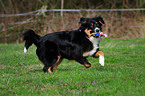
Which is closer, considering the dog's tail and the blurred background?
the dog's tail

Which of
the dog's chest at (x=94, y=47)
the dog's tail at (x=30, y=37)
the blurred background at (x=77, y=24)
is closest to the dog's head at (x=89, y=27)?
the dog's chest at (x=94, y=47)

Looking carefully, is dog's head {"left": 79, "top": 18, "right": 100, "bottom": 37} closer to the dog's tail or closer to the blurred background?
the dog's tail

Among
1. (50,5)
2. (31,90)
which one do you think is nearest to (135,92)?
(31,90)

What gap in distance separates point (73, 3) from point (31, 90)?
14.9m

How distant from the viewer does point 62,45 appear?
5.49m

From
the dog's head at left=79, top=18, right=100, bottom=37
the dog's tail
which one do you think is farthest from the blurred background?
the dog's head at left=79, top=18, right=100, bottom=37

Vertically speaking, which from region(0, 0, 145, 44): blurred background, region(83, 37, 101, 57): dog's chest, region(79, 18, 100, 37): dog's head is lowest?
region(0, 0, 145, 44): blurred background

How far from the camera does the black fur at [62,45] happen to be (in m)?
5.39

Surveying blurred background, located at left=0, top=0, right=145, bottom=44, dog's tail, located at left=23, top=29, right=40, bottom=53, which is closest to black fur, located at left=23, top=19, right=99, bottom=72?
dog's tail, located at left=23, top=29, right=40, bottom=53

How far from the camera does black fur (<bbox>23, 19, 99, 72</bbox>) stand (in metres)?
5.39

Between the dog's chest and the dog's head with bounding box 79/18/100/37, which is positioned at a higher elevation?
the dog's head with bounding box 79/18/100/37

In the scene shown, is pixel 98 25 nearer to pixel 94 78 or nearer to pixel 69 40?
pixel 69 40

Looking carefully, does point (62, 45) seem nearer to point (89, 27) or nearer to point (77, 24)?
point (89, 27)

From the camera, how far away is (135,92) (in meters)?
3.50
